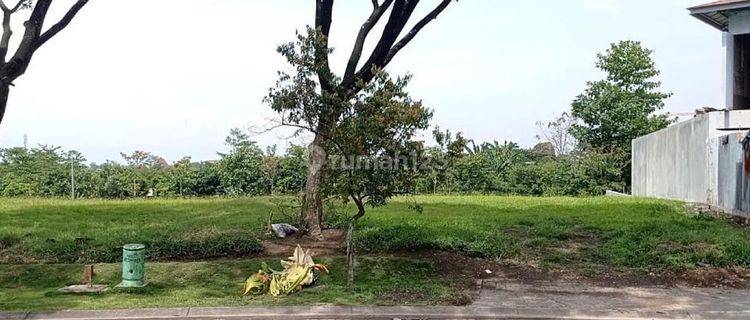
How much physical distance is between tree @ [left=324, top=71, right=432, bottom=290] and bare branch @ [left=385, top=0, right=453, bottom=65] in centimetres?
229

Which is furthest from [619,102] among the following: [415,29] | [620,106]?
[415,29]

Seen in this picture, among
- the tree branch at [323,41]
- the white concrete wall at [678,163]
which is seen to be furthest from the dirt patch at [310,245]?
the white concrete wall at [678,163]

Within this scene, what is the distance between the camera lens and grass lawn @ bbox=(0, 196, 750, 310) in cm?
706

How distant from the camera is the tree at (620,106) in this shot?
23203 millimetres

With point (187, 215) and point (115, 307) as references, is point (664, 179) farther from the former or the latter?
point (115, 307)

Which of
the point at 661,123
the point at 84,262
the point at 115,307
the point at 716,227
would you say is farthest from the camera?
the point at 661,123

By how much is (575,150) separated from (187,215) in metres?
17.1

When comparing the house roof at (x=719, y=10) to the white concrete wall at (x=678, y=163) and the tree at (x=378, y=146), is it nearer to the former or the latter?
the white concrete wall at (x=678, y=163)

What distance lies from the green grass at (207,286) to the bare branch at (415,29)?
3.48 meters

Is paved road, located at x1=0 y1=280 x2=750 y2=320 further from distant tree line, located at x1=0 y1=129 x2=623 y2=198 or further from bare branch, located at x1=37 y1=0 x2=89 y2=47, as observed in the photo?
distant tree line, located at x1=0 y1=129 x2=623 y2=198

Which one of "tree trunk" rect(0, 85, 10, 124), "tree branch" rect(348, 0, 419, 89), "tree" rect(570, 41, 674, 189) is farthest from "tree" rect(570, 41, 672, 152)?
"tree trunk" rect(0, 85, 10, 124)

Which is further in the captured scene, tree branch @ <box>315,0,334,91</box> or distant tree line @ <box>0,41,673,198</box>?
distant tree line @ <box>0,41,673,198</box>

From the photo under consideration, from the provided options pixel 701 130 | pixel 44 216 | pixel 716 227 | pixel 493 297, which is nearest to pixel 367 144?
pixel 493 297

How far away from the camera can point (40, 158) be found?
852 inches
